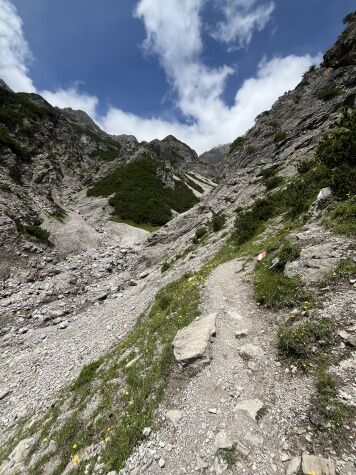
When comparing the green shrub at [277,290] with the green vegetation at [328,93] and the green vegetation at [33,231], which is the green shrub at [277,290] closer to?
the green vegetation at [33,231]

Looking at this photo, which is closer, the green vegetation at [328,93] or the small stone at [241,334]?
the small stone at [241,334]

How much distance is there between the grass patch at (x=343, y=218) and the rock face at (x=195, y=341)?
6299mm

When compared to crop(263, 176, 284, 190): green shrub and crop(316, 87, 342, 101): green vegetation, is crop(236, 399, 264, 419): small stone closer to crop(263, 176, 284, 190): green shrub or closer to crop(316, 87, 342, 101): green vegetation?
crop(263, 176, 284, 190): green shrub

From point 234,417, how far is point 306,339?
9.19ft

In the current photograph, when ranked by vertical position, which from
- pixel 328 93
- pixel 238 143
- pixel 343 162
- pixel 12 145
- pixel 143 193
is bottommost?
pixel 343 162

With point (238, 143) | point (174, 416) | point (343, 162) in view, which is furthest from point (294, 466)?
point (238, 143)

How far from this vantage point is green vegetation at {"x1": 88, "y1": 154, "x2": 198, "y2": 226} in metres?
54.3

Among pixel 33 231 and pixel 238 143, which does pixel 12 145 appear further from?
pixel 238 143

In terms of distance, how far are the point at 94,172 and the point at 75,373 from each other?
78.5 metres

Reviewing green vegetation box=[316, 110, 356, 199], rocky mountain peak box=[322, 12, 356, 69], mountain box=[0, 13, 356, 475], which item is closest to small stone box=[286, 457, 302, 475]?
mountain box=[0, 13, 356, 475]

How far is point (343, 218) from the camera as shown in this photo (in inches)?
450

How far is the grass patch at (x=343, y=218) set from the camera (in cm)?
1057

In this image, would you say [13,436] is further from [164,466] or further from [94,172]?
[94,172]

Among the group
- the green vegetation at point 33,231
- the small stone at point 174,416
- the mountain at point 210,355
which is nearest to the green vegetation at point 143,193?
the green vegetation at point 33,231
